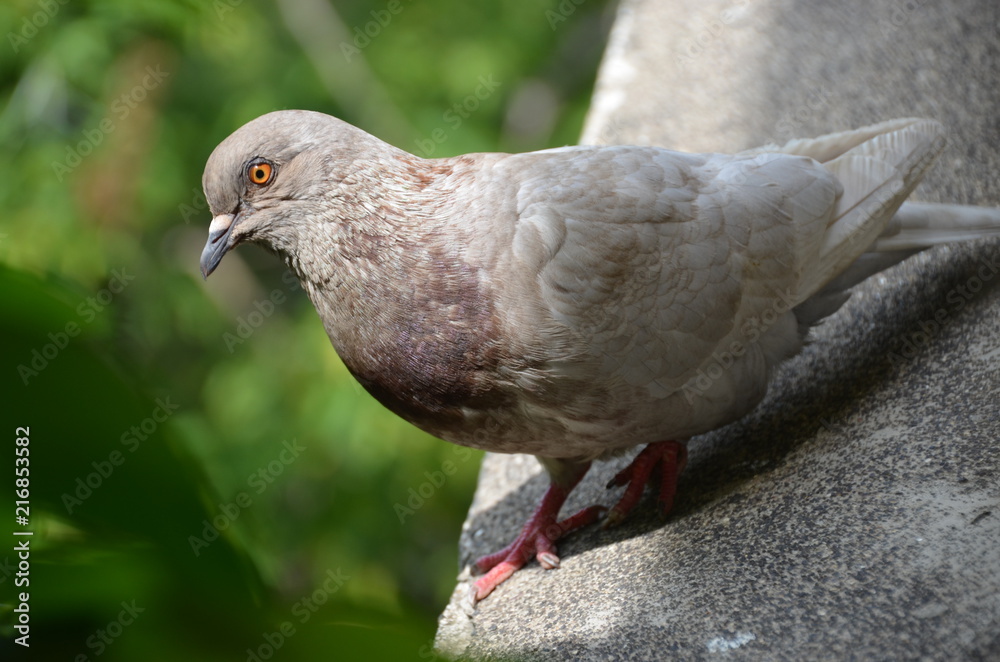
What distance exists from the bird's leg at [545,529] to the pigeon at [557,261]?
194mm

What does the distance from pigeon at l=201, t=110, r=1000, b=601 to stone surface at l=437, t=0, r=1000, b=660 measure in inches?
11.1

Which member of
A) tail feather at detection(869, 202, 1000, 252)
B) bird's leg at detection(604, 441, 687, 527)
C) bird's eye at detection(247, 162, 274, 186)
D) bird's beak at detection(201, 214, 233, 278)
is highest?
bird's eye at detection(247, 162, 274, 186)

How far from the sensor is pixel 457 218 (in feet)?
8.12

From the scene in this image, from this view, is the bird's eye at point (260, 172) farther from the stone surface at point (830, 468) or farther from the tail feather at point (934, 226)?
the tail feather at point (934, 226)

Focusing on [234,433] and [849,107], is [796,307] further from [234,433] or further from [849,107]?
[234,433]

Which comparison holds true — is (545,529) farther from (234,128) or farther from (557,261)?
(234,128)

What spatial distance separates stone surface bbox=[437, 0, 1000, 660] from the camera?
1.94 m

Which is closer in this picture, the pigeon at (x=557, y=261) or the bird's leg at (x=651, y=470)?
the pigeon at (x=557, y=261)

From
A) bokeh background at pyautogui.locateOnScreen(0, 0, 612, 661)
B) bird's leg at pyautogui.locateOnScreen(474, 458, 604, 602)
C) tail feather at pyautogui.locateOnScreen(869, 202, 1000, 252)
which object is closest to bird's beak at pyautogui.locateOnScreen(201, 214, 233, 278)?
bokeh background at pyautogui.locateOnScreen(0, 0, 612, 661)

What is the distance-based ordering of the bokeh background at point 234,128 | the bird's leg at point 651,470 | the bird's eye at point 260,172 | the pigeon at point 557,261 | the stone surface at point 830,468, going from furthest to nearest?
the bokeh background at point 234,128 < the bird's leg at point 651,470 < the bird's eye at point 260,172 < the pigeon at point 557,261 < the stone surface at point 830,468

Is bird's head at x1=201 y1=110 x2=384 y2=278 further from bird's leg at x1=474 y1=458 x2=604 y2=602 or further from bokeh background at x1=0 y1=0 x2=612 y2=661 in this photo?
bird's leg at x1=474 y1=458 x2=604 y2=602

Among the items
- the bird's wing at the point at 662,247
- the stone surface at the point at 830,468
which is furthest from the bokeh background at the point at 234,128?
the bird's wing at the point at 662,247

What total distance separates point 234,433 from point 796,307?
3597 millimetres

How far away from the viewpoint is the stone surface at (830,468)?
1.94 m
